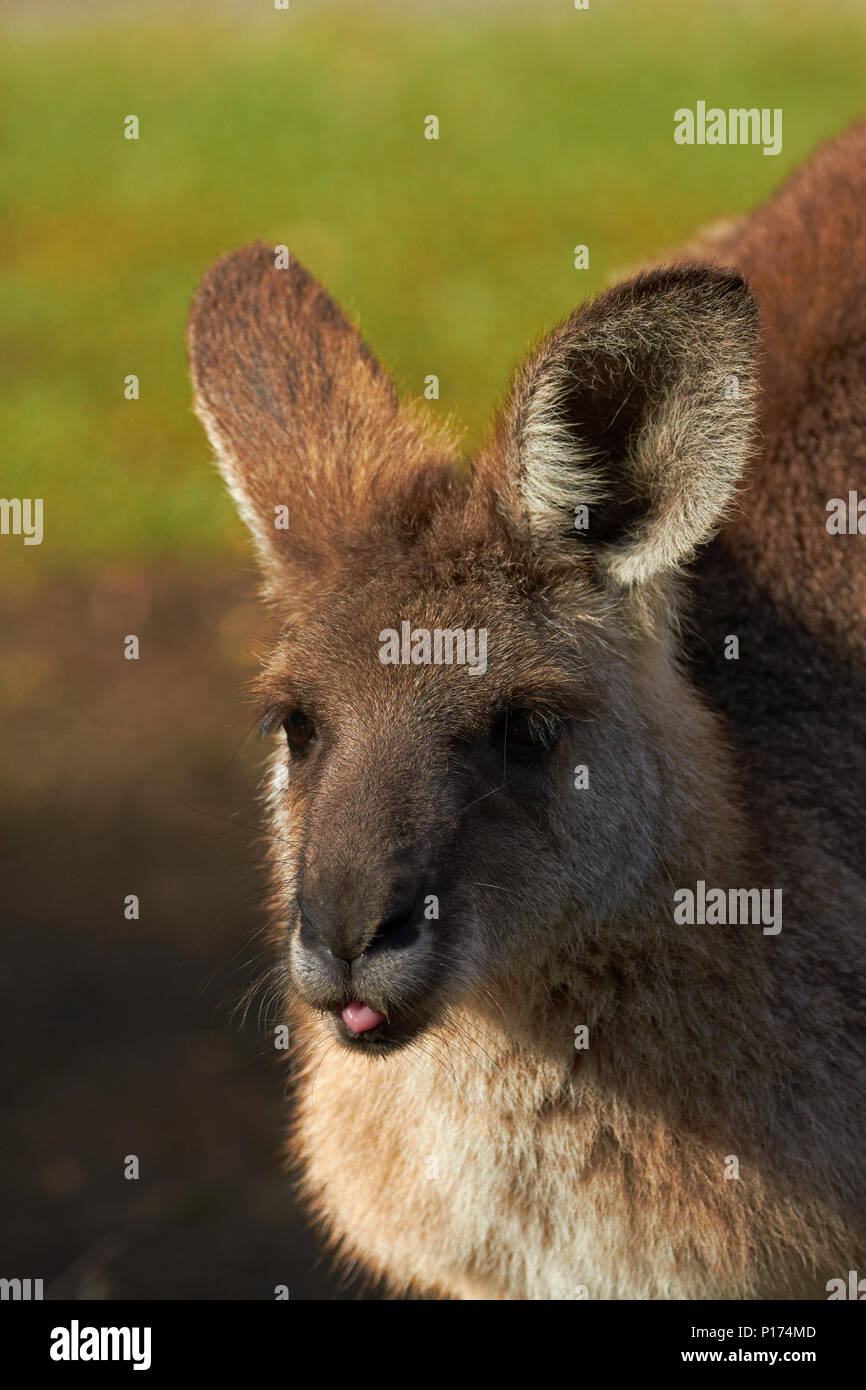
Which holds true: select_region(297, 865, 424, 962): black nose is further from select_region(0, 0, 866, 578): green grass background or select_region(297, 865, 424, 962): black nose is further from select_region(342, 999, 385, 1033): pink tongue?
select_region(0, 0, 866, 578): green grass background

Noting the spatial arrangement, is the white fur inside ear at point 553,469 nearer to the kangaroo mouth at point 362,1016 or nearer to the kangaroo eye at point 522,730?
the kangaroo eye at point 522,730

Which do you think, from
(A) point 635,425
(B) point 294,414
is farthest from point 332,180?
(A) point 635,425

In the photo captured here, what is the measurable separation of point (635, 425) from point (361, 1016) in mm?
1644

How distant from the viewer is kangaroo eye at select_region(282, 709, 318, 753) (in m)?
4.28

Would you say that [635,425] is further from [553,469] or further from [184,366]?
[184,366]

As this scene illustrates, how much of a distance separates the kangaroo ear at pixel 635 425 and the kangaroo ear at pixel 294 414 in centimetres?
47

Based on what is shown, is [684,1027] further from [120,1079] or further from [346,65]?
[346,65]

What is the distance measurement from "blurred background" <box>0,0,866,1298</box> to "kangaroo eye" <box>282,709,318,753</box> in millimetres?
439

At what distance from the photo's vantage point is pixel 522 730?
4086 mm

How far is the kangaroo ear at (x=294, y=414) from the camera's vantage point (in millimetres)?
4734

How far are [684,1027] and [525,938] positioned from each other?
1.85ft

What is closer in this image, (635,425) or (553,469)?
(553,469)

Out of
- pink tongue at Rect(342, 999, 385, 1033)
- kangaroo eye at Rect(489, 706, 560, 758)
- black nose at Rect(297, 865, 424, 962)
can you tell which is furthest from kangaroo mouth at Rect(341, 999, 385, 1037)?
kangaroo eye at Rect(489, 706, 560, 758)

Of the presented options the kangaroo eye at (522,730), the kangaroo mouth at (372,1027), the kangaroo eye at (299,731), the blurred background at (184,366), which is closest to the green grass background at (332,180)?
the blurred background at (184,366)
